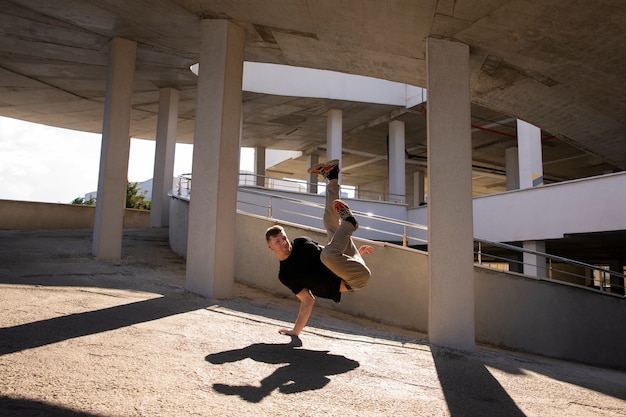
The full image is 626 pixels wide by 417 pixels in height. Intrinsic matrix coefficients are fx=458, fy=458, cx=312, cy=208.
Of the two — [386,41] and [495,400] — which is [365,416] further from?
[386,41]

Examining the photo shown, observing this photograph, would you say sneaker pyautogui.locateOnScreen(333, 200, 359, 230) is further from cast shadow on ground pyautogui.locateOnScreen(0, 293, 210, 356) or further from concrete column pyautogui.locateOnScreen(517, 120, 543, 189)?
concrete column pyautogui.locateOnScreen(517, 120, 543, 189)

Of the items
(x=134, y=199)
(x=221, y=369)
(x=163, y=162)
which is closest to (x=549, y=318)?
(x=221, y=369)

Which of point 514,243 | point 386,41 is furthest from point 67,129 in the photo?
point 514,243

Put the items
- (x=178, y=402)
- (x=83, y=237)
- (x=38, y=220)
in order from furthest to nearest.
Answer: (x=38, y=220) < (x=83, y=237) < (x=178, y=402)

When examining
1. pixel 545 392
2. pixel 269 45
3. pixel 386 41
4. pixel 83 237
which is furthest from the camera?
pixel 83 237

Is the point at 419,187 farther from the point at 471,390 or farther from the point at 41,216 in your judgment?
the point at 471,390

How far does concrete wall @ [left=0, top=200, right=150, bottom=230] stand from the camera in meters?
17.4

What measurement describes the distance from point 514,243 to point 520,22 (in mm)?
9773

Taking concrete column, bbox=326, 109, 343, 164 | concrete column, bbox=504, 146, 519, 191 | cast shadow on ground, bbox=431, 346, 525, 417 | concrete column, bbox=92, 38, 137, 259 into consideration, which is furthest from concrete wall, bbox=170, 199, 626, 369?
concrete column, bbox=504, 146, 519, 191

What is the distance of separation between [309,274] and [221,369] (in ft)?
4.56

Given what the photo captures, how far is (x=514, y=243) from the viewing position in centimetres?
1551

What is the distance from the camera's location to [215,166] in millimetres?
7969

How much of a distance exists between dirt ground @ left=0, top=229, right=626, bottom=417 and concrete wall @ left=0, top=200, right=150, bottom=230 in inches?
507

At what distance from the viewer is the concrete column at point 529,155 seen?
15109 millimetres
